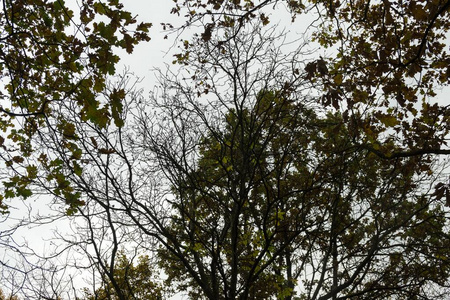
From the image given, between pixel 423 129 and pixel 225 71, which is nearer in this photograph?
pixel 423 129

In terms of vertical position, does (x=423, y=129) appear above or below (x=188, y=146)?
below

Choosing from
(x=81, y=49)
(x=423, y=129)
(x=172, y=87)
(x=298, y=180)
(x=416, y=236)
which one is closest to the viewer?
(x=81, y=49)

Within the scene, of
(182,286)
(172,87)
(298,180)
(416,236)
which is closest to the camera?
(172,87)

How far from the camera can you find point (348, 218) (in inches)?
329

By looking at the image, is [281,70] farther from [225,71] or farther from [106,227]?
[106,227]

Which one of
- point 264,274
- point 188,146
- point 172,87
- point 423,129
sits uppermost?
point 172,87

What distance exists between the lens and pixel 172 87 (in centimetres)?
662

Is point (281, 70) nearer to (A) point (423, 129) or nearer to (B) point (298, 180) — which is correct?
(A) point (423, 129)

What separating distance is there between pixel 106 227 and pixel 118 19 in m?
4.58

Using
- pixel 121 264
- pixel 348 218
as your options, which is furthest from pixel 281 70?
pixel 121 264

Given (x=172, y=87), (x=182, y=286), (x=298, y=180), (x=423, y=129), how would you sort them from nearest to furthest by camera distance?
(x=423, y=129), (x=172, y=87), (x=298, y=180), (x=182, y=286)

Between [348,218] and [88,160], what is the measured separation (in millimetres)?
6053

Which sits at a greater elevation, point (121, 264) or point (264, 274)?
point (121, 264)

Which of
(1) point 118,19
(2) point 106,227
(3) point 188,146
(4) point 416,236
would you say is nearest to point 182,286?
(2) point 106,227
